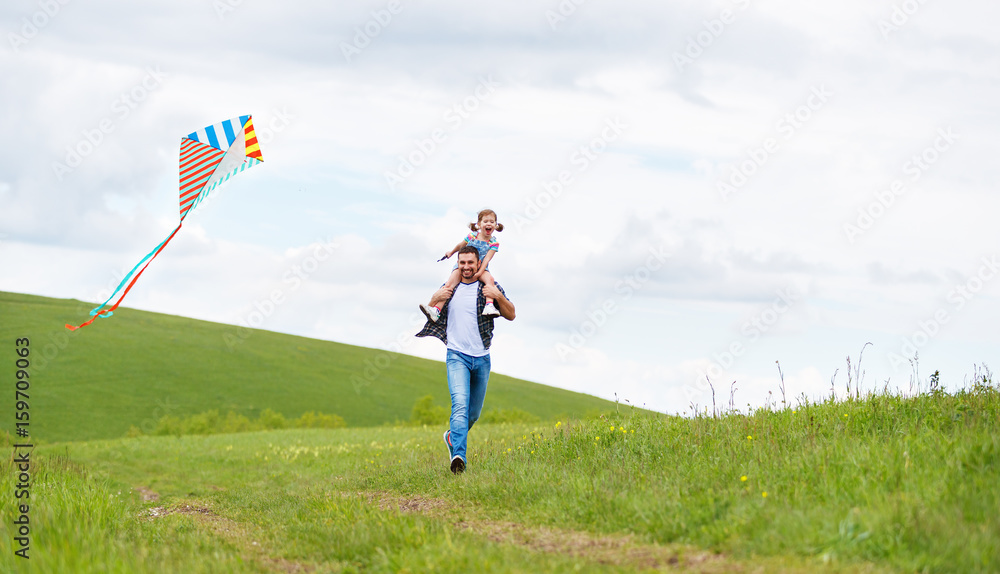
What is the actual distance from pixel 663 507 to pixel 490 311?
4243 mm

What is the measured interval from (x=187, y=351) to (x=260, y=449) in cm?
4966

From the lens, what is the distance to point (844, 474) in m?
6.42

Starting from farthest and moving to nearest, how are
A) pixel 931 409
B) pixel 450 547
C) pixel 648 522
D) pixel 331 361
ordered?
pixel 331 361 < pixel 931 409 < pixel 648 522 < pixel 450 547

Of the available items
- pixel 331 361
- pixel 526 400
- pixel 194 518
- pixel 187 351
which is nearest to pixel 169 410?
pixel 187 351

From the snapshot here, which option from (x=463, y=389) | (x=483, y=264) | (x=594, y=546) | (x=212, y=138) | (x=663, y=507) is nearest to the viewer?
(x=594, y=546)

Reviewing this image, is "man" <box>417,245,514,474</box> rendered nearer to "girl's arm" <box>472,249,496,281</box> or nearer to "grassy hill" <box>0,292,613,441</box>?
"girl's arm" <box>472,249,496,281</box>

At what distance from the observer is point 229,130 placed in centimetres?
1215

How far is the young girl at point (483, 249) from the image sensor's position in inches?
393

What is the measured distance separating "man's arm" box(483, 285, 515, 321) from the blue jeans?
0.64m

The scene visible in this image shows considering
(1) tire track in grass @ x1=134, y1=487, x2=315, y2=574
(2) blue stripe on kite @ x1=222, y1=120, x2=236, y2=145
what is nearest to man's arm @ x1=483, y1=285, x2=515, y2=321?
(1) tire track in grass @ x1=134, y1=487, x2=315, y2=574

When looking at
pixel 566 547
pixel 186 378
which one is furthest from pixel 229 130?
pixel 186 378

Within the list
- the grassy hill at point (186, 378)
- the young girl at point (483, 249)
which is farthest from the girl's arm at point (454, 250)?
the grassy hill at point (186, 378)

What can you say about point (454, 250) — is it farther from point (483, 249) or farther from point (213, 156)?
point (213, 156)

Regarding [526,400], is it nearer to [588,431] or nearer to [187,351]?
[187,351]
